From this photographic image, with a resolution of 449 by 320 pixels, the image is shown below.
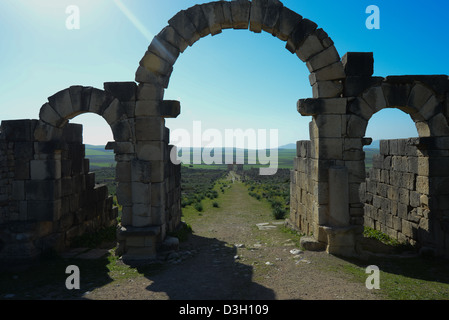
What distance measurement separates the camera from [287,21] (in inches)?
320

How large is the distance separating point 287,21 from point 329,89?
2.14 metres

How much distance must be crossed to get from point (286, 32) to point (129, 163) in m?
5.51

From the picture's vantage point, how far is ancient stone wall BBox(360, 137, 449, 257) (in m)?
8.34

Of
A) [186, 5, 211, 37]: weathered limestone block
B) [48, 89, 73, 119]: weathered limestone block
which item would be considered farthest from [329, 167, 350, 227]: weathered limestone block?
[48, 89, 73, 119]: weathered limestone block

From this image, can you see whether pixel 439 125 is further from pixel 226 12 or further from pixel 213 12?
pixel 213 12

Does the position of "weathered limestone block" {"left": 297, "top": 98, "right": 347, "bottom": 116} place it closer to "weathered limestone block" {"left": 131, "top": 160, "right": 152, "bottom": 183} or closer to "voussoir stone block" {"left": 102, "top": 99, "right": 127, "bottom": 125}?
"weathered limestone block" {"left": 131, "top": 160, "right": 152, "bottom": 183}

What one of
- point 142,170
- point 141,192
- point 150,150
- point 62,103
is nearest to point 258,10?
point 150,150

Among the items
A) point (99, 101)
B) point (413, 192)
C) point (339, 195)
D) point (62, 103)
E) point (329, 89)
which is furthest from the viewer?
point (413, 192)

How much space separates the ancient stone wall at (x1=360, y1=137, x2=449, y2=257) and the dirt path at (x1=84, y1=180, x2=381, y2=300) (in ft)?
10.5

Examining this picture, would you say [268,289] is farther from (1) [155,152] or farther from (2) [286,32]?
(2) [286,32]

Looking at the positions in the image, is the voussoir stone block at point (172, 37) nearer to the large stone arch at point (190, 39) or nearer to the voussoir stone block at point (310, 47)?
the large stone arch at point (190, 39)

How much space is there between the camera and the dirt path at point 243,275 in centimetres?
578

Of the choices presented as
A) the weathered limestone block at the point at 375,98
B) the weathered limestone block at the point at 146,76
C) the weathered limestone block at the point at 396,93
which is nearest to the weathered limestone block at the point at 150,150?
the weathered limestone block at the point at 146,76

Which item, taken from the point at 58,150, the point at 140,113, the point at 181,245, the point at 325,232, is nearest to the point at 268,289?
the point at 325,232
